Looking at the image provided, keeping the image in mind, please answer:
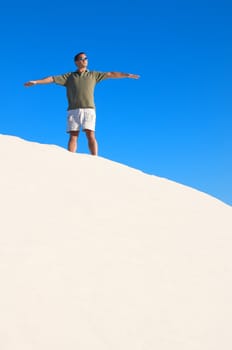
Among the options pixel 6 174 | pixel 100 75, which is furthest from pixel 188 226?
pixel 100 75

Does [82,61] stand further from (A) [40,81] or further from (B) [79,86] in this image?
(A) [40,81]

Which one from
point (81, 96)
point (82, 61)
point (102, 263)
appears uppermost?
point (82, 61)

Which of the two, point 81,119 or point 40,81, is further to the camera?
point 81,119

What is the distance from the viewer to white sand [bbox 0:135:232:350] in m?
2.61

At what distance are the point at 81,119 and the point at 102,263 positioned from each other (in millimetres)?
3078

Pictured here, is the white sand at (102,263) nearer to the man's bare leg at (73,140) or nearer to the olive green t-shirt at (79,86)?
the man's bare leg at (73,140)

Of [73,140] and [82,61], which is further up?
[82,61]

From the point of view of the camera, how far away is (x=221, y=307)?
10.4 ft

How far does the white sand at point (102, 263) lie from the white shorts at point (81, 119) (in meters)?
1.09

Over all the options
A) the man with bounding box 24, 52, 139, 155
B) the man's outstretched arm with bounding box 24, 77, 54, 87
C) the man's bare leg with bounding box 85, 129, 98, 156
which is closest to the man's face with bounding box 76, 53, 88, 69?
the man with bounding box 24, 52, 139, 155

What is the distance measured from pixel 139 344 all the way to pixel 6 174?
7.07 feet

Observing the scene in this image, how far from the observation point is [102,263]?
3.22 meters

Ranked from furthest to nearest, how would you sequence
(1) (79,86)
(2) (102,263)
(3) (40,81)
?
(1) (79,86) < (3) (40,81) < (2) (102,263)

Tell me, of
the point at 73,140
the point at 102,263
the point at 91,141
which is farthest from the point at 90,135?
the point at 102,263
